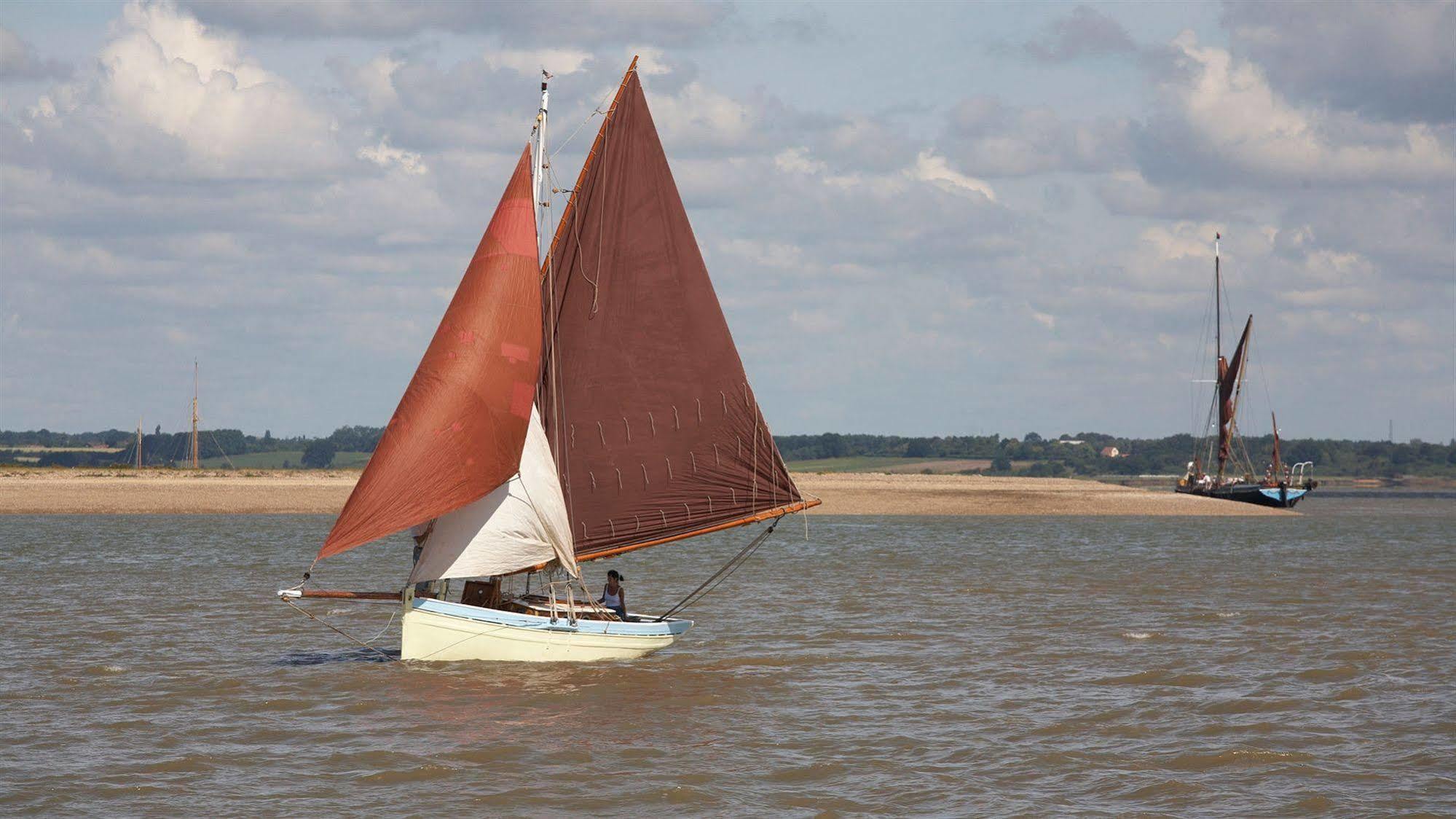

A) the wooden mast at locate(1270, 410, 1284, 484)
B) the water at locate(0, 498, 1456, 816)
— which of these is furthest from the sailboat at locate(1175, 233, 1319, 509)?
the water at locate(0, 498, 1456, 816)

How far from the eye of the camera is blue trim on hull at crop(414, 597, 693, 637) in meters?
24.8

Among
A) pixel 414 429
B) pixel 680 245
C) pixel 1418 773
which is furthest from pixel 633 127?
pixel 1418 773

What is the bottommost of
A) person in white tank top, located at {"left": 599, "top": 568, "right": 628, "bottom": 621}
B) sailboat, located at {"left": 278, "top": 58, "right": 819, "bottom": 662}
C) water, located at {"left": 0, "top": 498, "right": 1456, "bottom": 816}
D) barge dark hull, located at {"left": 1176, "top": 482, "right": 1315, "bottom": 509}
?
water, located at {"left": 0, "top": 498, "right": 1456, "bottom": 816}

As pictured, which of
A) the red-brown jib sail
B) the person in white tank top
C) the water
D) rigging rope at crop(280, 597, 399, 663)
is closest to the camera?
the water

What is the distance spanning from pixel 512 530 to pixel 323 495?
65.6 meters

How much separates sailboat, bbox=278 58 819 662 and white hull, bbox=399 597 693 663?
0.04m

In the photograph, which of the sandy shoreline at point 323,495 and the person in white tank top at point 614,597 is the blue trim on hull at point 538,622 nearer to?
the person in white tank top at point 614,597

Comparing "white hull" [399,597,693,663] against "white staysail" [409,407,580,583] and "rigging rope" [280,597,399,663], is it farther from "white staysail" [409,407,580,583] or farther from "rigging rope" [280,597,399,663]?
"rigging rope" [280,597,399,663]

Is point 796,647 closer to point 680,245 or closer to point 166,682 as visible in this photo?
point 680,245

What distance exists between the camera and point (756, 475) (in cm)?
2714

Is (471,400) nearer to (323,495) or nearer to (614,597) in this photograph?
(614,597)

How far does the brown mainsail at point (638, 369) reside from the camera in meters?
25.8

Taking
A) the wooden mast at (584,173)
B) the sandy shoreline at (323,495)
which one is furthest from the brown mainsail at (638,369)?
the sandy shoreline at (323,495)

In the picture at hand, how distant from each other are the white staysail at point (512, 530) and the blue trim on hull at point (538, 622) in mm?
621
